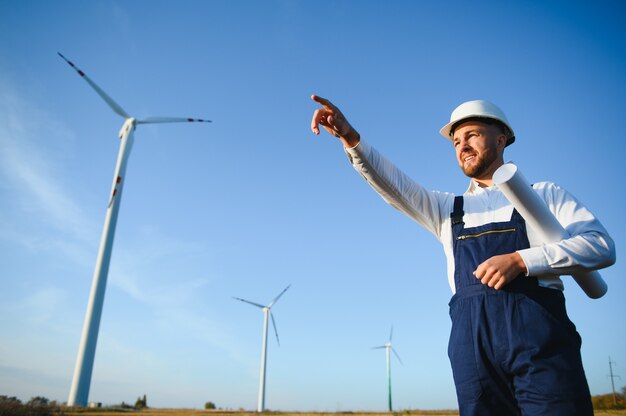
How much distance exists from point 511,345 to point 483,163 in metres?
1.46

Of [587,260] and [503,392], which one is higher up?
[587,260]

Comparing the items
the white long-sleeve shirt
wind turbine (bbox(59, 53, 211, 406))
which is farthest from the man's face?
wind turbine (bbox(59, 53, 211, 406))

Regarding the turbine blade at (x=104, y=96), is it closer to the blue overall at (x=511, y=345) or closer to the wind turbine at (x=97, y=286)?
the wind turbine at (x=97, y=286)

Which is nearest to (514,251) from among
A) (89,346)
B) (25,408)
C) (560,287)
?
(560,287)

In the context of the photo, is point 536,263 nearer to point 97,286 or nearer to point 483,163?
point 483,163

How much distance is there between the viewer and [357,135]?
3.41 metres

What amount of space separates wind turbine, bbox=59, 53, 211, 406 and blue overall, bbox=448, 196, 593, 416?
3103 centimetres

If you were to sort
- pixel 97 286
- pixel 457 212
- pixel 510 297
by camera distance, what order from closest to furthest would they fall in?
1. pixel 510 297
2. pixel 457 212
3. pixel 97 286

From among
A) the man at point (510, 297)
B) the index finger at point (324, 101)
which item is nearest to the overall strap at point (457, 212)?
the man at point (510, 297)

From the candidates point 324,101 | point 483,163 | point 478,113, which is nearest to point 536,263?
point 483,163

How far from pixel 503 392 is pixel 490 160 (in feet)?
5.61

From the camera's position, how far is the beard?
3.41m

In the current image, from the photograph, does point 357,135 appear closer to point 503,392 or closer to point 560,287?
point 560,287

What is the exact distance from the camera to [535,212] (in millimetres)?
2553
